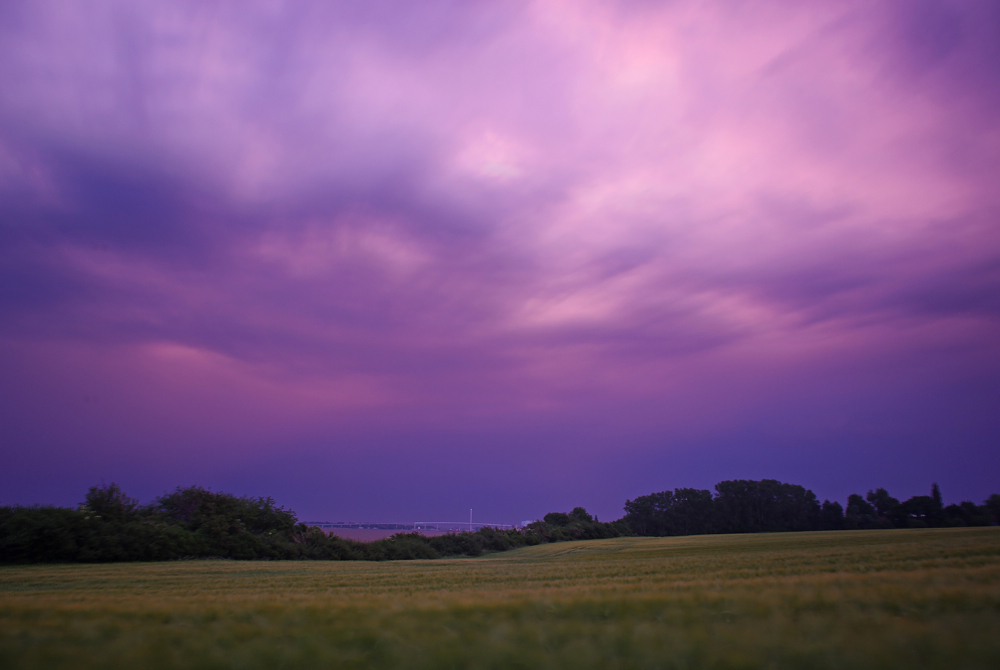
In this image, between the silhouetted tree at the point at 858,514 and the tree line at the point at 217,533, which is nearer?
the tree line at the point at 217,533

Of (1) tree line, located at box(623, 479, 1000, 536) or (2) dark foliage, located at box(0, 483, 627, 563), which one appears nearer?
(2) dark foliage, located at box(0, 483, 627, 563)

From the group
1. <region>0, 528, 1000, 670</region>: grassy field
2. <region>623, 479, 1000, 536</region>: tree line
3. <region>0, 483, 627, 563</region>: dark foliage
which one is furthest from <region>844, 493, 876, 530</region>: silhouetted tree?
<region>0, 528, 1000, 670</region>: grassy field

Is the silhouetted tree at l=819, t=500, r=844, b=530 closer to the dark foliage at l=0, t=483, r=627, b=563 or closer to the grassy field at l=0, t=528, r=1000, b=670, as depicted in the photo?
A: the dark foliage at l=0, t=483, r=627, b=563

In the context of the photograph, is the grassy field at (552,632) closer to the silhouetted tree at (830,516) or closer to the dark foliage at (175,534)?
the dark foliage at (175,534)

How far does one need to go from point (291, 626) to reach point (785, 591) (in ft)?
18.1

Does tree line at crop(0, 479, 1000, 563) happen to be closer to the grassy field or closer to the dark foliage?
the dark foliage

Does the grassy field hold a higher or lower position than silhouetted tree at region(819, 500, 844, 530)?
higher

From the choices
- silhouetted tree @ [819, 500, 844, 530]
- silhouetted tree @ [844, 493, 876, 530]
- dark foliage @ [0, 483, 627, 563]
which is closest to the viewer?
dark foliage @ [0, 483, 627, 563]

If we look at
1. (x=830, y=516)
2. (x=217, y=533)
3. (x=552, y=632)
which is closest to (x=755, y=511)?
(x=830, y=516)

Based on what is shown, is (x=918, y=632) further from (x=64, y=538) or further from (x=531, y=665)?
(x=64, y=538)

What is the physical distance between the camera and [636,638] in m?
4.11

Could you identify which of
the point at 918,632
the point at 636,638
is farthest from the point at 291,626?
the point at 918,632

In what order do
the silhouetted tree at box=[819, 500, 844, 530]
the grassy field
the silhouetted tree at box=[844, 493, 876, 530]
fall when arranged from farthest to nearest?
the silhouetted tree at box=[819, 500, 844, 530] < the silhouetted tree at box=[844, 493, 876, 530] < the grassy field

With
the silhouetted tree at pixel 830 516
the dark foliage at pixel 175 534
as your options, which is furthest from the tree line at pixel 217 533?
the silhouetted tree at pixel 830 516
